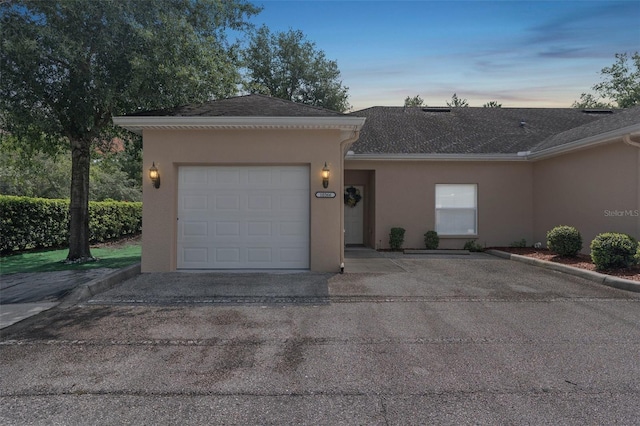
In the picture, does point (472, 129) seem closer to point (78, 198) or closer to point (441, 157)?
point (441, 157)

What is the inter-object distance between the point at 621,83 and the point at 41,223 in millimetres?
31984

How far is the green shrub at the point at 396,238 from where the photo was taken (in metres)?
12.1

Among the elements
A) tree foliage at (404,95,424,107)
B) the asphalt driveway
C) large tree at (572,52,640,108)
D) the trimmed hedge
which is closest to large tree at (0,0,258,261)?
the trimmed hedge

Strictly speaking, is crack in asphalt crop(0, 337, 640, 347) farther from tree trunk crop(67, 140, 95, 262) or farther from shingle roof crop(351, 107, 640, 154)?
shingle roof crop(351, 107, 640, 154)

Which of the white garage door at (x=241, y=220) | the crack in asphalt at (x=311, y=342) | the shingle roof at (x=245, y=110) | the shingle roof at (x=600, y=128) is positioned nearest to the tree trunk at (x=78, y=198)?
the shingle roof at (x=245, y=110)

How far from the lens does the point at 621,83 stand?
25.1 meters

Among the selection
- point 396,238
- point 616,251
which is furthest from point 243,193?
point 616,251

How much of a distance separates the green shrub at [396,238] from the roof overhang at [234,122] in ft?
16.7

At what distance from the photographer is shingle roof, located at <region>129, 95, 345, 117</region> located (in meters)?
7.83

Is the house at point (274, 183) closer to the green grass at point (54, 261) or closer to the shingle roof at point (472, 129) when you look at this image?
the shingle roof at point (472, 129)

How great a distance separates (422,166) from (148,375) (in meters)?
10.5

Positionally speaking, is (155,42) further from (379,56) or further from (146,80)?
(379,56)

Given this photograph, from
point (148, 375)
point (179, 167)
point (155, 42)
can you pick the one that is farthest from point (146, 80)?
point (148, 375)

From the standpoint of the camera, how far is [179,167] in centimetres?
822
